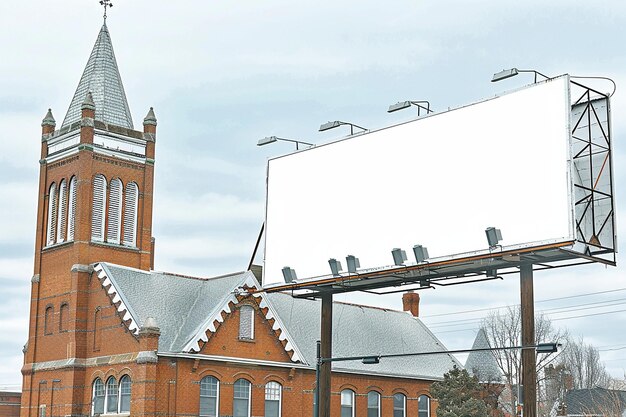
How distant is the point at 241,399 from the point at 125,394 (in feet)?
19.8

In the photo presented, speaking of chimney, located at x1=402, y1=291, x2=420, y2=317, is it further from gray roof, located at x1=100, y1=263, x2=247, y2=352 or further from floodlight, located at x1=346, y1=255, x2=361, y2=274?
floodlight, located at x1=346, y1=255, x2=361, y2=274

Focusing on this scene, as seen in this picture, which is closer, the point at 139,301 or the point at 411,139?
the point at 411,139

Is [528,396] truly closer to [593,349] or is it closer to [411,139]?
[411,139]

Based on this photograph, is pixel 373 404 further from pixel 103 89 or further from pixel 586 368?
pixel 586 368

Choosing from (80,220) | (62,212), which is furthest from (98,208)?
(62,212)

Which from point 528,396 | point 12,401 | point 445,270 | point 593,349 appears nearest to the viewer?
point 528,396

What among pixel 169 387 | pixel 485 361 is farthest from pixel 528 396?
pixel 485 361

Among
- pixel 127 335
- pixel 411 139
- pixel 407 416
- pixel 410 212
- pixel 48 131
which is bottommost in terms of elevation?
pixel 407 416

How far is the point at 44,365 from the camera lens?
2044 inches

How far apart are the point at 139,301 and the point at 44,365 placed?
22.6ft

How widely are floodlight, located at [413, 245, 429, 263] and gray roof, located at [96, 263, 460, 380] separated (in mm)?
19677

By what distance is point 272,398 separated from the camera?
51.9m

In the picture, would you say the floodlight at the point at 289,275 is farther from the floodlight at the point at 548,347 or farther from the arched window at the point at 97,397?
the arched window at the point at 97,397

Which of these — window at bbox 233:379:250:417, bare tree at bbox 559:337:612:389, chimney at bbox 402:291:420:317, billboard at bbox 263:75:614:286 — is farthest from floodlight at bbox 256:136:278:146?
bare tree at bbox 559:337:612:389
